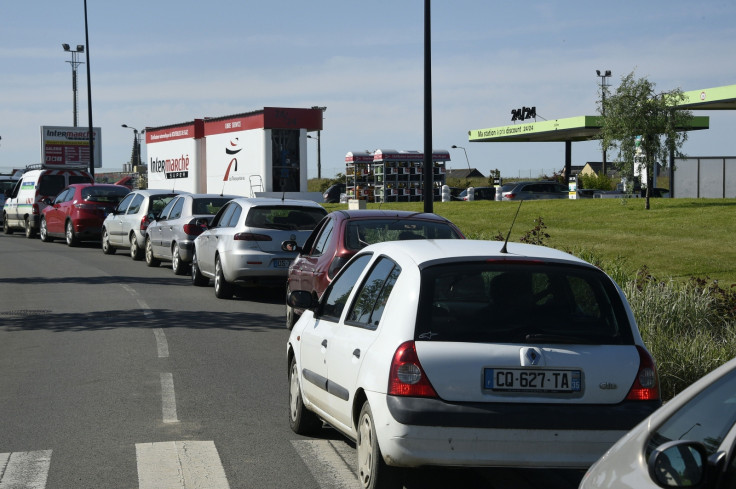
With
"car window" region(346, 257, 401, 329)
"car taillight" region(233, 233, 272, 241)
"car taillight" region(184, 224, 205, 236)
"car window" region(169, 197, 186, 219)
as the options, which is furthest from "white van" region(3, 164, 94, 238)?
"car window" region(346, 257, 401, 329)

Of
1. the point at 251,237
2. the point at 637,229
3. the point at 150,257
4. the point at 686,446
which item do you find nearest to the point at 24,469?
the point at 686,446

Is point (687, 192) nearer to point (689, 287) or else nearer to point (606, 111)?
point (606, 111)

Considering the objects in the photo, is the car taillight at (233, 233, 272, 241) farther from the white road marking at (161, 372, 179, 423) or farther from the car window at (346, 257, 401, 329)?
the car window at (346, 257, 401, 329)

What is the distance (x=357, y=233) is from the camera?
1171 cm

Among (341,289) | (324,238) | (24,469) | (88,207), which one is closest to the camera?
(24,469)

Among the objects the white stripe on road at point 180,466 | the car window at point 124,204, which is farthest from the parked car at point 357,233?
the car window at point 124,204

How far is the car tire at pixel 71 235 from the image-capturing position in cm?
3031

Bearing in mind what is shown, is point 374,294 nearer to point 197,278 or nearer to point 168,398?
point 168,398

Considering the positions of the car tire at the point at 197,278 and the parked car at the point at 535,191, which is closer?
the car tire at the point at 197,278

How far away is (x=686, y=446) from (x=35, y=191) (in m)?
34.7

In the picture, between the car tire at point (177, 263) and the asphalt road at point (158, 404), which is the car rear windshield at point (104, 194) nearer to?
the car tire at point (177, 263)

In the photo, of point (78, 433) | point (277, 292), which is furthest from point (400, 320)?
point (277, 292)

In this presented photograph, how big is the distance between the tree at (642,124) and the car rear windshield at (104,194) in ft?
50.1

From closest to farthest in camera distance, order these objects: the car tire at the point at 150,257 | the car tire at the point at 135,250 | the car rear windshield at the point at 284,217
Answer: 1. the car rear windshield at the point at 284,217
2. the car tire at the point at 150,257
3. the car tire at the point at 135,250
